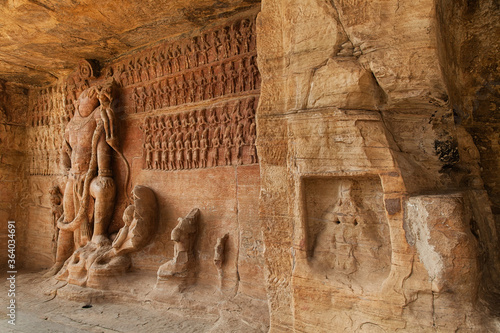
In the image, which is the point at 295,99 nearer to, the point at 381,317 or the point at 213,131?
the point at 381,317

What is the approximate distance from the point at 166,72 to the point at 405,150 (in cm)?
A: 368

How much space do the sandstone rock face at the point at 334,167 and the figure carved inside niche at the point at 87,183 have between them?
972 millimetres

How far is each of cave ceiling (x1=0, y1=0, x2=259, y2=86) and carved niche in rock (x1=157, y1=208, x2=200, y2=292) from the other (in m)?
2.69

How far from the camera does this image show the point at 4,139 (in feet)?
21.2

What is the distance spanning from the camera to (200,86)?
4.38 meters

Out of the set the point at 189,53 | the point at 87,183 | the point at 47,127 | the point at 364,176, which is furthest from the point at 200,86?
the point at 47,127

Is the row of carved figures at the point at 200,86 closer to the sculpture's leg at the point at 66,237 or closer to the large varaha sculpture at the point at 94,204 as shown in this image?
the large varaha sculpture at the point at 94,204

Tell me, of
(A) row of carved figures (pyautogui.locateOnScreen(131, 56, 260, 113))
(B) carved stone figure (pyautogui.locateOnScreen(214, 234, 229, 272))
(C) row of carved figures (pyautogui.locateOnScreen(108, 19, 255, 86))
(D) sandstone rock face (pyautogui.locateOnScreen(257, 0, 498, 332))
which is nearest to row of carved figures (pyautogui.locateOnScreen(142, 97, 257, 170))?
(A) row of carved figures (pyautogui.locateOnScreen(131, 56, 260, 113))

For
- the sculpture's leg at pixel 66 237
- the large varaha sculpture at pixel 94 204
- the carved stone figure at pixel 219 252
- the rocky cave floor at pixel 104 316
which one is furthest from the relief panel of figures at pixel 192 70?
the rocky cave floor at pixel 104 316

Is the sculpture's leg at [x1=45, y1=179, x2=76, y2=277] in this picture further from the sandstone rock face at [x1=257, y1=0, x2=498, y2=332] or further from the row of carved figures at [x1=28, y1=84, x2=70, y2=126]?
the sandstone rock face at [x1=257, y1=0, x2=498, y2=332]

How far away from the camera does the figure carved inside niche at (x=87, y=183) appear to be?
4.98m

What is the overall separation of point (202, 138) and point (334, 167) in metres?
2.44

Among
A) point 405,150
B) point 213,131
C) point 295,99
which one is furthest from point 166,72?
point 405,150

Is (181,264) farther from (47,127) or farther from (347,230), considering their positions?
(47,127)
